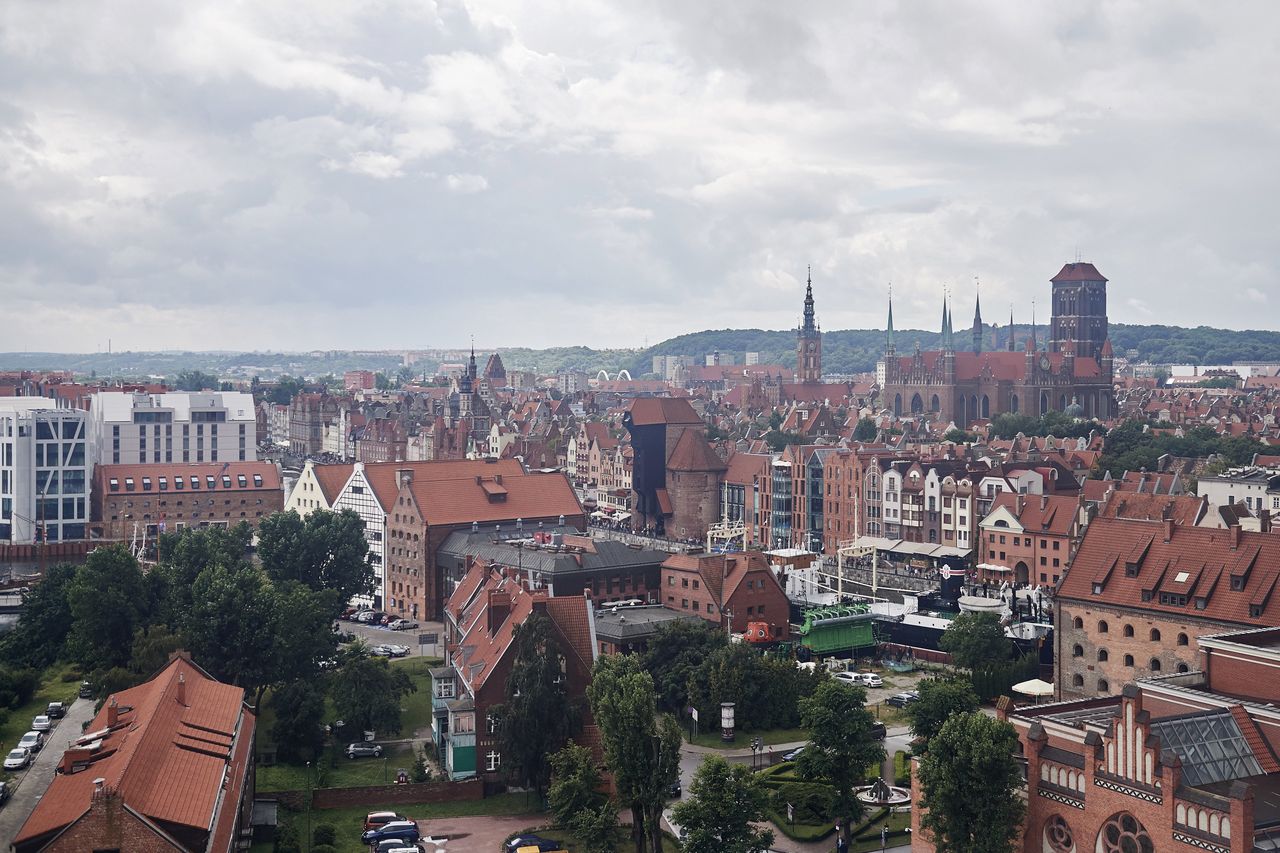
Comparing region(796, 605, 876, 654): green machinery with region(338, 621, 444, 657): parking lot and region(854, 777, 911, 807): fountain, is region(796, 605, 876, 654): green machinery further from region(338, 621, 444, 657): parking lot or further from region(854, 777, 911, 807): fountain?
region(854, 777, 911, 807): fountain

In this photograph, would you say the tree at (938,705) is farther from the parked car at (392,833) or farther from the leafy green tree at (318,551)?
the leafy green tree at (318,551)

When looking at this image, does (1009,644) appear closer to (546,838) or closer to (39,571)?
(546,838)

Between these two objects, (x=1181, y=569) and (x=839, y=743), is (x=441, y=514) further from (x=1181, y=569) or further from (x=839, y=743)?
(x=1181, y=569)

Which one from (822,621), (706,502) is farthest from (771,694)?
(706,502)

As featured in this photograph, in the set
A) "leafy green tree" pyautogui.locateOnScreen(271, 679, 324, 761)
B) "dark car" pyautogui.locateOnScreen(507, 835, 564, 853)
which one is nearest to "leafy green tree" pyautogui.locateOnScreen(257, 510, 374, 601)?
"leafy green tree" pyautogui.locateOnScreen(271, 679, 324, 761)

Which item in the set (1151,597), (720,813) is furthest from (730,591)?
(720,813)
